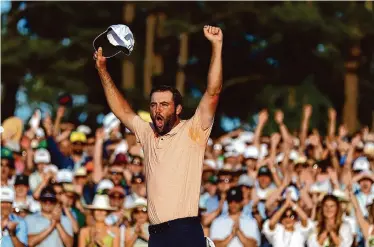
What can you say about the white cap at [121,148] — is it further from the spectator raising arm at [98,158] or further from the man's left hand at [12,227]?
the man's left hand at [12,227]

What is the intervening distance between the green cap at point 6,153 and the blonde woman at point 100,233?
2.34 m

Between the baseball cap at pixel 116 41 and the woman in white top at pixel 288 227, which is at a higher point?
the baseball cap at pixel 116 41

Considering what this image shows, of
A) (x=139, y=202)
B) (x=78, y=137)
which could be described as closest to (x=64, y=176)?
(x=139, y=202)

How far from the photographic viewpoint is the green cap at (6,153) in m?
17.2

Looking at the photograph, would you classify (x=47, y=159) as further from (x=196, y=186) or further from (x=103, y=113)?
(x=103, y=113)

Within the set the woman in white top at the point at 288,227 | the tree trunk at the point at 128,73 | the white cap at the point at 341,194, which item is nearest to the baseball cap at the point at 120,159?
the white cap at the point at 341,194

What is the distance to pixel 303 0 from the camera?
113 feet

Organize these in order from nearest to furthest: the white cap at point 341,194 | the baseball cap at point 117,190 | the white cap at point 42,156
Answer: the baseball cap at point 117,190 → the white cap at point 341,194 → the white cap at point 42,156

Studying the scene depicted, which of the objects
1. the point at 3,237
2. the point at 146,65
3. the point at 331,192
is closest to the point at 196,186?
the point at 3,237

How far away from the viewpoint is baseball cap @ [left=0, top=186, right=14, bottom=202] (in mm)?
14867

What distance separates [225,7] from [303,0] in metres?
2.11

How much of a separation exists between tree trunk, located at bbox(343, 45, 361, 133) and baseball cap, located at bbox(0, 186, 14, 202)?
717 inches

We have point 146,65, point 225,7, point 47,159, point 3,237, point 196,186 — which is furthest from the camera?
point 225,7

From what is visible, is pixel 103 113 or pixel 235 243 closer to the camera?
pixel 235 243
